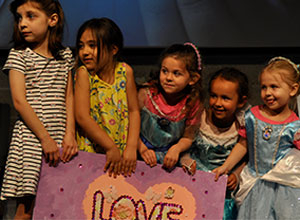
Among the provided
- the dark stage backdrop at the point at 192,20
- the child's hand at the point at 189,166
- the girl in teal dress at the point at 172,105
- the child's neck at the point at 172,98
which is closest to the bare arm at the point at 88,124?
the girl in teal dress at the point at 172,105

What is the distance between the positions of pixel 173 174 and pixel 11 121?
1314 mm

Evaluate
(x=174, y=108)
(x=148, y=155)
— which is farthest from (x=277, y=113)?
(x=148, y=155)

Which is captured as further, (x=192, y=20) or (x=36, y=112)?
(x=192, y=20)

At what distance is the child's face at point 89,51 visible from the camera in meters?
2.29

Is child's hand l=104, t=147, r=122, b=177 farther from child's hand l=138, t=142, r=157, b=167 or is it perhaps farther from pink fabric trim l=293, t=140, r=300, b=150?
pink fabric trim l=293, t=140, r=300, b=150

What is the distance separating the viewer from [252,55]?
3031 millimetres

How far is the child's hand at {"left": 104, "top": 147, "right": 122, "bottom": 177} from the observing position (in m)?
2.19

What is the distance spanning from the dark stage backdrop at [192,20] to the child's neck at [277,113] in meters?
0.78

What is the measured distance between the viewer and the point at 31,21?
87.8 inches

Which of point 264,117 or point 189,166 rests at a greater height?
point 264,117

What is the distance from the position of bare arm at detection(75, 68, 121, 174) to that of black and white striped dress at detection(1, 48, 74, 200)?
0.10m

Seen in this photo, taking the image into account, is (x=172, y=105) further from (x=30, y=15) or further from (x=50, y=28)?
(x=30, y=15)

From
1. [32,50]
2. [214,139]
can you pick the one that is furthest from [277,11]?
[32,50]

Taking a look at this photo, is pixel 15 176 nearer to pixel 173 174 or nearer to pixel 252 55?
pixel 173 174
